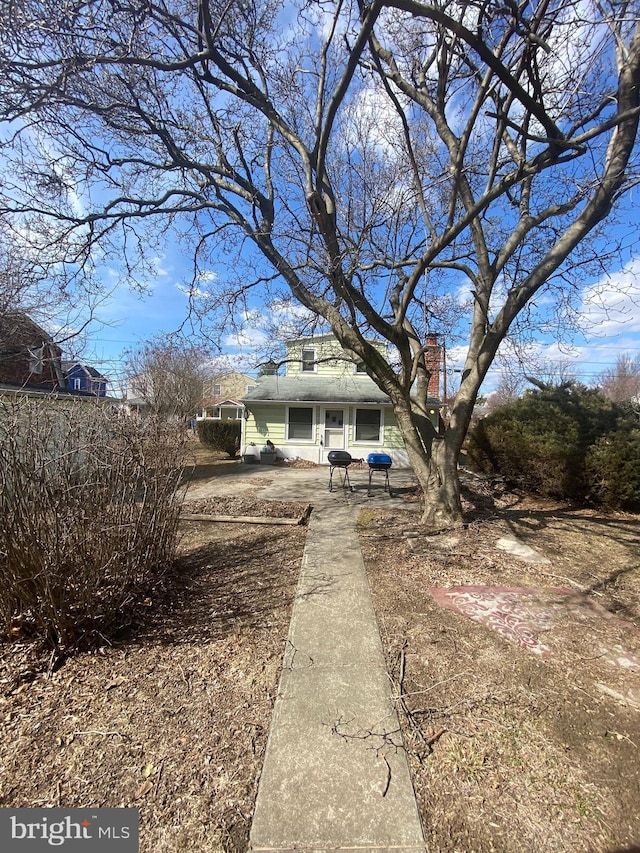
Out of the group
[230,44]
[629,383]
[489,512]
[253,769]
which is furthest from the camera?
[629,383]

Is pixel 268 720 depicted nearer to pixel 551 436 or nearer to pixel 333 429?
pixel 551 436

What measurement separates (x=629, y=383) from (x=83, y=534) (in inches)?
1682

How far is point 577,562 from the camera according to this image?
486 cm

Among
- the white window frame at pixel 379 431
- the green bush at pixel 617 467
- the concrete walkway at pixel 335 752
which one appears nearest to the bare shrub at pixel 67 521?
the concrete walkway at pixel 335 752

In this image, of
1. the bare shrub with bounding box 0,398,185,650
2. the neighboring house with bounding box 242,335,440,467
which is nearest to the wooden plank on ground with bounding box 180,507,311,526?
the bare shrub with bounding box 0,398,185,650

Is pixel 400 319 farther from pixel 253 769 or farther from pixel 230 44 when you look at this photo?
pixel 253 769

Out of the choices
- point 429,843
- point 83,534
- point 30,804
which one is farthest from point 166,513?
point 429,843

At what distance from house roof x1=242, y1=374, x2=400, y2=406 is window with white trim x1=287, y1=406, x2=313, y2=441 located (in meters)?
0.56

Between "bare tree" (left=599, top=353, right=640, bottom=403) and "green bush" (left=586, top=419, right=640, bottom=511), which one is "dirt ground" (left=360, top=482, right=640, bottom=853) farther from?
"bare tree" (left=599, top=353, right=640, bottom=403)

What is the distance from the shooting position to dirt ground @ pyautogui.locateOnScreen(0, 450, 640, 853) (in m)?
1.63

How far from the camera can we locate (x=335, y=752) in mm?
1908

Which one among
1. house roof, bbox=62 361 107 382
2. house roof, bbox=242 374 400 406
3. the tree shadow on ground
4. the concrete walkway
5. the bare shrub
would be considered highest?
house roof, bbox=242 374 400 406

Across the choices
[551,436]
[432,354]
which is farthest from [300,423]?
[551,436]

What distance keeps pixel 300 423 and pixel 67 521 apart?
478 inches
